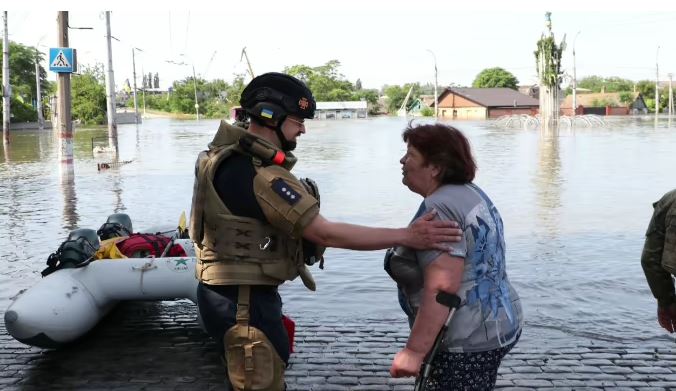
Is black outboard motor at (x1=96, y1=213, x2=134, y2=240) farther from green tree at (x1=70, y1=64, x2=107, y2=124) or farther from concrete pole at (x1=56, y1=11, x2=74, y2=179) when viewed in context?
green tree at (x1=70, y1=64, x2=107, y2=124)

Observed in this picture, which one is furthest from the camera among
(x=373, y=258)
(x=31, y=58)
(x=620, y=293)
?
(x=31, y=58)

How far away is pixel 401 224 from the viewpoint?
13258 millimetres

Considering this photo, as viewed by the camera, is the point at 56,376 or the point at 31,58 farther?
the point at 31,58

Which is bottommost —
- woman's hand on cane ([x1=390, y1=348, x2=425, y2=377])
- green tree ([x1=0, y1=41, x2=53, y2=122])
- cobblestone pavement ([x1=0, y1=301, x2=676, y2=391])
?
cobblestone pavement ([x1=0, y1=301, x2=676, y2=391])

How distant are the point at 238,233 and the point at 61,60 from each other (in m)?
18.7

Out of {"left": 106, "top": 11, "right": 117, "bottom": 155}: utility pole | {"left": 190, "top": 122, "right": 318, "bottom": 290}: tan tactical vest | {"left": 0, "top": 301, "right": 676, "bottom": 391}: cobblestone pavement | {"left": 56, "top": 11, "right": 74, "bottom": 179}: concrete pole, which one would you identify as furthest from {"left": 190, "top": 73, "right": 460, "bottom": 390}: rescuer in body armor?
{"left": 106, "top": 11, "right": 117, "bottom": 155}: utility pole

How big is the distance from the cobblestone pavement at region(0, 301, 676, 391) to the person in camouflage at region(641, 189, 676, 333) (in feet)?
5.67

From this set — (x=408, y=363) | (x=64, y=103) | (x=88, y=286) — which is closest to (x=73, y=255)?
(x=88, y=286)

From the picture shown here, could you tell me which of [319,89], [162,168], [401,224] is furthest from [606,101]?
[401,224]

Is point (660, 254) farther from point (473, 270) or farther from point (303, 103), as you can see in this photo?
point (303, 103)

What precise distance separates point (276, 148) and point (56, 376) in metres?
3.44

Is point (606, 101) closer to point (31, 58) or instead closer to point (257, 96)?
point (31, 58)

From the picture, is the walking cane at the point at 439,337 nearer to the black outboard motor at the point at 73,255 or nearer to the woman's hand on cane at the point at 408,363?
the woman's hand on cane at the point at 408,363

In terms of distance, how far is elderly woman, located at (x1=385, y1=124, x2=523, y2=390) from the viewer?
291 centimetres
